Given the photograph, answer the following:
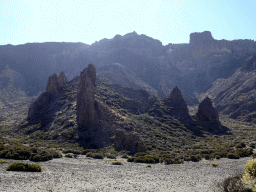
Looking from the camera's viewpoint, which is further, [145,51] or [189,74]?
[145,51]

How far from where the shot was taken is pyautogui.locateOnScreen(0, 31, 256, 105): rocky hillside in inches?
4887

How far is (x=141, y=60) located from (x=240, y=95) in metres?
82.4

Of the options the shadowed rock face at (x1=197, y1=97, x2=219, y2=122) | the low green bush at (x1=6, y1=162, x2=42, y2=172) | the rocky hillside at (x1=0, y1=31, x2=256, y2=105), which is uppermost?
the rocky hillside at (x1=0, y1=31, x2=256, y2=105)

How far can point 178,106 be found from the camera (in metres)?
57.3

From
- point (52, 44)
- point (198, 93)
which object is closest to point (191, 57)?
point (198, 93)

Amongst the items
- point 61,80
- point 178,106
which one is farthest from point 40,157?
point 178,106

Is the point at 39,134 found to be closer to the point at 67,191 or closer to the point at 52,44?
the point at 67,191

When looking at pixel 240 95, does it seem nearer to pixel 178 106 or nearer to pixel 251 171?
pixel 178 106

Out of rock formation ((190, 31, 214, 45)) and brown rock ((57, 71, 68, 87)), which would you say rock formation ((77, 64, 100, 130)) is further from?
rock formation ((190, 31, 214, 45))

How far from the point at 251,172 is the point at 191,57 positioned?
16702 centimetres

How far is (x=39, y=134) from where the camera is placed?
3562 cm

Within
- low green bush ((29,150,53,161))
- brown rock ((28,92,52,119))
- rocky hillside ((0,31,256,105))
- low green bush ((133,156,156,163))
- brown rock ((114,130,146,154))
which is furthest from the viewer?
rocky hillside ((0,31,256,105))

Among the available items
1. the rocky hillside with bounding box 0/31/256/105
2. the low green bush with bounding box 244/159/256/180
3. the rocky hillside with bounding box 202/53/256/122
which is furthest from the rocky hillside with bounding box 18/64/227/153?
the rocky hillside with bounding box 0/31/256/105

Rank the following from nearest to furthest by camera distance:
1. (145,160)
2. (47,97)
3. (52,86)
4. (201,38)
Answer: (145,160)
(47,97)
(52,86)
(201,38)
